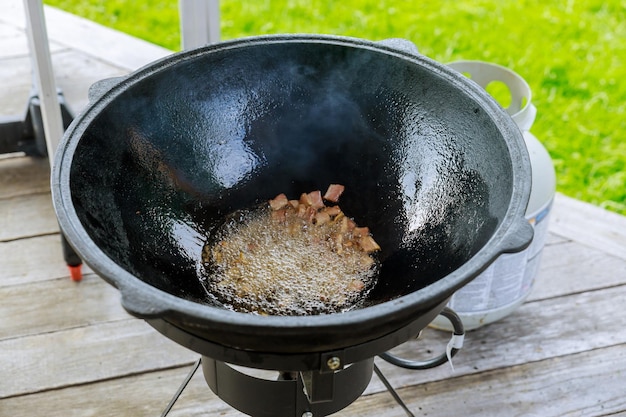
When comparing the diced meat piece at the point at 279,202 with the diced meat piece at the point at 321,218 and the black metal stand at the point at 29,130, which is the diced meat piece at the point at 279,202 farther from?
the black metal stand at the point at 29,130

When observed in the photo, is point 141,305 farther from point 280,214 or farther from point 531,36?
point 531,36

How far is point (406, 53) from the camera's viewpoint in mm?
1198

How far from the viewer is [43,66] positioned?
1.55 metres

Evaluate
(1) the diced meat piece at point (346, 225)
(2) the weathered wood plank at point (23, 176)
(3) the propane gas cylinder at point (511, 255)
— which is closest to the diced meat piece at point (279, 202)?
(1) the diced meat piece at point (346, 225)

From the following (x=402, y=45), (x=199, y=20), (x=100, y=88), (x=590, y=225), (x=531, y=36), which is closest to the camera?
(x=100, y=88)

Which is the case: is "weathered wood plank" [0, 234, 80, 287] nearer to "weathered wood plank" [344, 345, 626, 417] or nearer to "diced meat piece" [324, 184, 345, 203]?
"weathered wood plank" [344, 345, 626, 417]

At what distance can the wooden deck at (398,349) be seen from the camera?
154 centimetres

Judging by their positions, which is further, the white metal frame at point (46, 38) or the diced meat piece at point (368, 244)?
the white metal frame at point (46, 38)

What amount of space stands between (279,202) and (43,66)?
2.00 ft

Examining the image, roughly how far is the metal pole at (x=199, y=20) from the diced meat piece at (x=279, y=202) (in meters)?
0.56

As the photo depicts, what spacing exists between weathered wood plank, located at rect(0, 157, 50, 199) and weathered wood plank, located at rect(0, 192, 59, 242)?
0.09 feet

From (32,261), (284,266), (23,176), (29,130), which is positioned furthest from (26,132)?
(284,266)

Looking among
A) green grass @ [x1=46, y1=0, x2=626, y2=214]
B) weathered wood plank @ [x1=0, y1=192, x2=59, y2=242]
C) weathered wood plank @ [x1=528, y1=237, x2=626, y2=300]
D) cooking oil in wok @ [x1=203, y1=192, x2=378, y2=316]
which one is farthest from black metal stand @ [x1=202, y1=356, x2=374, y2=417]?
green grass @ [x1=46, y1=0, x2=626, y2=214]

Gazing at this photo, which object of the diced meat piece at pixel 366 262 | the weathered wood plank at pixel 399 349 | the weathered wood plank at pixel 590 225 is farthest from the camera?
the weathered wood plank at pixel 590 225
